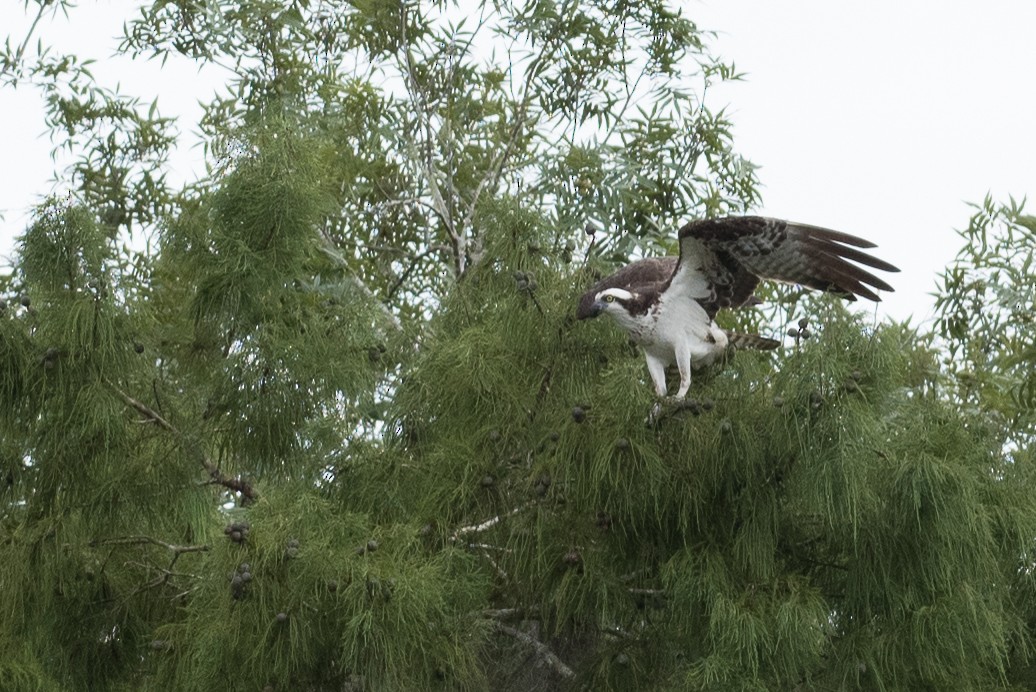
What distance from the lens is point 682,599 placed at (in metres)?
3.75

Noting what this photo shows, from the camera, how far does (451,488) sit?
4.05 m

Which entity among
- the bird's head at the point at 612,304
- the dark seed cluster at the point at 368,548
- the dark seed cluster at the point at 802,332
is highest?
the bird's head at the point at 612,304

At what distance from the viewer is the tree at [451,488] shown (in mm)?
3697

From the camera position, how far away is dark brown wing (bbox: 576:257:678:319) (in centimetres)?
410

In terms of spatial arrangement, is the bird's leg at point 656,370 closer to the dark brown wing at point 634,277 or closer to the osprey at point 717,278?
the osprey at point 717,278

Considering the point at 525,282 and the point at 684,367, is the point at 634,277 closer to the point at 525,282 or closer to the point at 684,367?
the point at 684,367

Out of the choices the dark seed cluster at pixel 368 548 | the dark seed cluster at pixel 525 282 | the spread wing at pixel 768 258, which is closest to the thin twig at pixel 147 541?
the dark seed cluster at pixel 368 548

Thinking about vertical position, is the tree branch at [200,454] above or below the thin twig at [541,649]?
above

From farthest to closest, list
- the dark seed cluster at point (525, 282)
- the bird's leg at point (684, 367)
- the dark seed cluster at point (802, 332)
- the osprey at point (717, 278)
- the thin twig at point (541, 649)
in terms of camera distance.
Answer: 1. the thin twig at point (541, 649)
2. the osprey at point (717, 278)
3. the bird's leg at point (684, 367)
4. the dark seed cluster at point (525, 282)
5. the dark seed cluster at point (802, 332)

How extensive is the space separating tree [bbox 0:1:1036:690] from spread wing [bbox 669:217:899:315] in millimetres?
235

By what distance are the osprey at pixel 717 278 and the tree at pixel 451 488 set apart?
0.10m

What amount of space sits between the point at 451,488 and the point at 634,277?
83cm

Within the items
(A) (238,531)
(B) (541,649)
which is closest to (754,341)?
(B) (541,649)

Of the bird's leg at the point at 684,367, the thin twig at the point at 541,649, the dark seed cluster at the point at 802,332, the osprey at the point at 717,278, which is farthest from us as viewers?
the thin twig at the point at 541,649
